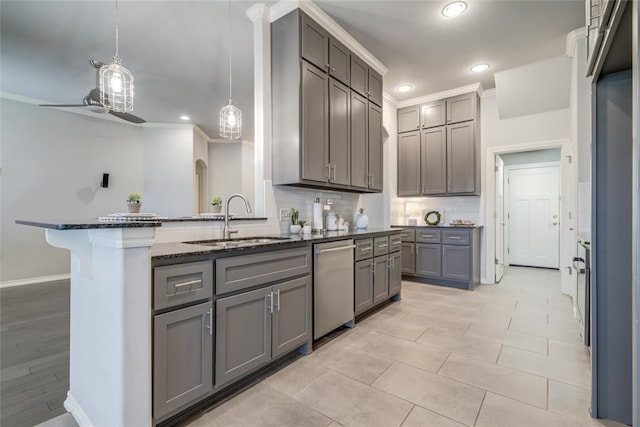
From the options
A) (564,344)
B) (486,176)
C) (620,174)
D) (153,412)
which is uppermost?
(486,176)

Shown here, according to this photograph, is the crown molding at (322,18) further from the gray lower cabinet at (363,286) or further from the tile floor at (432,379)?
the tile floor at (432,379)

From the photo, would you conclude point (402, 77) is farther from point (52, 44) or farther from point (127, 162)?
point (127, 162)

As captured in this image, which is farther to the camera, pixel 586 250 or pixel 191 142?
pixel 191 142

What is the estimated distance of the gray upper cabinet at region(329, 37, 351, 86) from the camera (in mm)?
3003

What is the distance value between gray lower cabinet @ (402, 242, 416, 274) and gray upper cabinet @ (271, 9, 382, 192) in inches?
67.7

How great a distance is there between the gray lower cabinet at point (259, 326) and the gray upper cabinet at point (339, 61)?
214 centimetres

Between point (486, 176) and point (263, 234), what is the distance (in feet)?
12.0

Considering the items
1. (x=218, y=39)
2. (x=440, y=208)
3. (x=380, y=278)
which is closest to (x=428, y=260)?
(x=440, y=208)

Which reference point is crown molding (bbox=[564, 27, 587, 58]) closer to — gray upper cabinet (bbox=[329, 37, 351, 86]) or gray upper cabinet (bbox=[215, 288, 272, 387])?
gray upper cabinet (bbox=[329, 37, 351, 86])

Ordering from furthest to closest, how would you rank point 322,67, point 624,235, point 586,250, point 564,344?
1. point 322,67
2. point 564,344
3. point 586,250
4. point 624,235

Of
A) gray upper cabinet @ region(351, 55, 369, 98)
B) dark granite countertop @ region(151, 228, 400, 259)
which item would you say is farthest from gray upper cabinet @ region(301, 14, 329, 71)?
dark granite countertop @ region(151, 228, 400, 259)

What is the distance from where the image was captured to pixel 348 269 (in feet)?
8.89

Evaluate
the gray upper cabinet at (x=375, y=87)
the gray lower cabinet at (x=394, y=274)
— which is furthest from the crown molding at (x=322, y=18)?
the gray lower cabinet at (x=394, y=274)

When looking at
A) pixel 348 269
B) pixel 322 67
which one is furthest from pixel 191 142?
pixel 348 269
